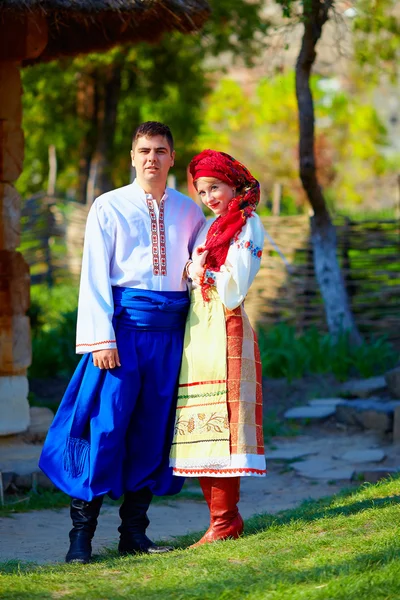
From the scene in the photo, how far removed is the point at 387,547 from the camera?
3.31 m

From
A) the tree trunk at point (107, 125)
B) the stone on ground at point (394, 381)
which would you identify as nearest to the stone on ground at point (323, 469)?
the stone on ground at point (394, 381)

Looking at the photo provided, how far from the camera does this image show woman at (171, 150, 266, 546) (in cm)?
373

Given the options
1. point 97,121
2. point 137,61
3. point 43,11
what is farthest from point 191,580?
point 97,121

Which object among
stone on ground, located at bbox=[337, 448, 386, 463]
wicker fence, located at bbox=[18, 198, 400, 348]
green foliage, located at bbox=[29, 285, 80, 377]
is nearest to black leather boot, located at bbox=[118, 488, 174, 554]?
stone on ground, located at bbox=[337, 448, 386, 463]

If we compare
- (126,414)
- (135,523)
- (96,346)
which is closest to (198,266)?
(96,346)

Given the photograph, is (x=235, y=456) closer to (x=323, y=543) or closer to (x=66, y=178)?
(x=323, y=543)

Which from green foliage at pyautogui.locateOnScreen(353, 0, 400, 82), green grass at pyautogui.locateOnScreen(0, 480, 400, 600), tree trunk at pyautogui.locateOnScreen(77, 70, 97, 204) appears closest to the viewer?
green grass at pyautogui.locateOnScreen(0, 480, 400, 600)

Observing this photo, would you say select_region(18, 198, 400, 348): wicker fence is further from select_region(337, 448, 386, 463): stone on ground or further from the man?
the man

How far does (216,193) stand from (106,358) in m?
0.79

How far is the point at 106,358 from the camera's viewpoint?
367cm

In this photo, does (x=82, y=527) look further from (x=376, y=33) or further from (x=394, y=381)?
(x=376, y=33)

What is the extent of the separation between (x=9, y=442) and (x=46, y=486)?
534 millimetres

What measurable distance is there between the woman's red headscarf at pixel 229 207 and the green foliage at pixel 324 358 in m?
4.37

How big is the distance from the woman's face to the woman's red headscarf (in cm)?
2
